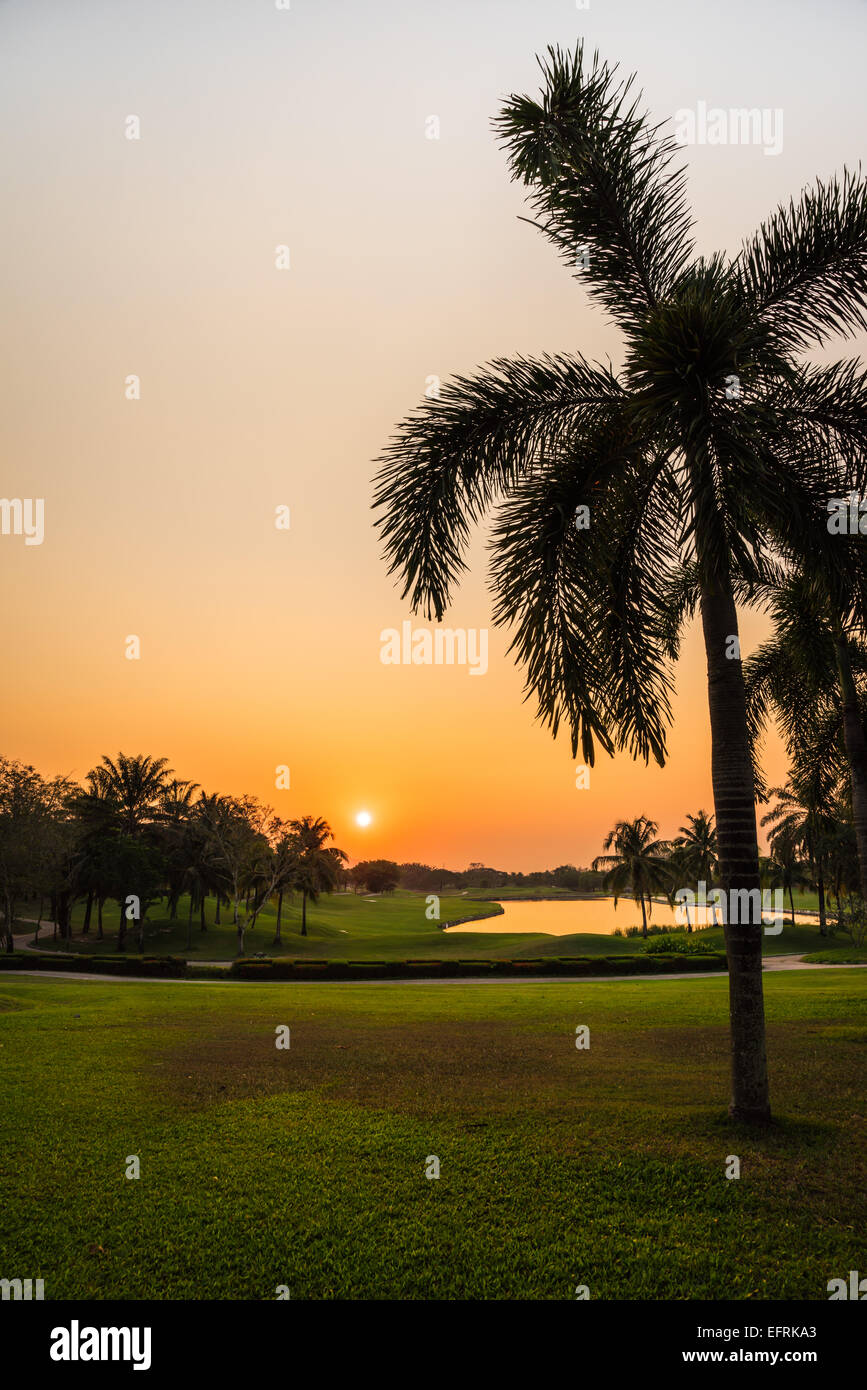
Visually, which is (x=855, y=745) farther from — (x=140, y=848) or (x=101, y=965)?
(x=140, y=848)

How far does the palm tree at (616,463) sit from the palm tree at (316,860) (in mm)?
55664

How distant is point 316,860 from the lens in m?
68.1

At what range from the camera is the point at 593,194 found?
879cm

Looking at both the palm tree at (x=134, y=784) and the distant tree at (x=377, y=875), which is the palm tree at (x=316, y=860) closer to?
the palm tree at (x=134, y=784)

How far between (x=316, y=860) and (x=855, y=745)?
2350 inches

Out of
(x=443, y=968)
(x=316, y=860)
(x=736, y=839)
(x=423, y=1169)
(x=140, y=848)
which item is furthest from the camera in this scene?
(x=316, y=860)

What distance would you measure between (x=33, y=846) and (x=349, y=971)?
105ft

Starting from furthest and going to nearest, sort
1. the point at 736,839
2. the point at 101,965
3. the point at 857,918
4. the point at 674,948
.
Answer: the point at 674,948
the point at 857,918
the point at 101,965
the point at 736,839

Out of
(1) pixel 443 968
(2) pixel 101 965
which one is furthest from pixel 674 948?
(2) pixel 101 965

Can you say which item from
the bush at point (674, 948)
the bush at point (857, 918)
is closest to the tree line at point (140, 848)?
the bush at point (674, 948)

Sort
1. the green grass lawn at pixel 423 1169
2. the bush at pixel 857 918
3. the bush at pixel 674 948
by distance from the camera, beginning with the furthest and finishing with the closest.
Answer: the bush at pixel 674 948 < the bush at pixel 857 918 < the green grass lawn at pixel 423 1169

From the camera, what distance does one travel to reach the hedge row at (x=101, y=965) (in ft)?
118
